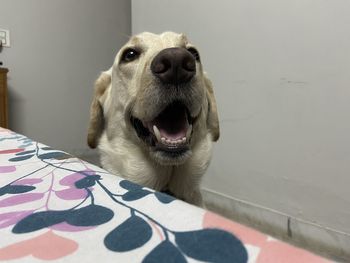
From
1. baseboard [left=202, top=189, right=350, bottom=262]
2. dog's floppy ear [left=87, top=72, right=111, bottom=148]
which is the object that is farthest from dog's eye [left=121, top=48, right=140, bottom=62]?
baseboard [left=202, top=189, right=350, bottom=262]

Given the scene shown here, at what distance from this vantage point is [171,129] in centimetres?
106

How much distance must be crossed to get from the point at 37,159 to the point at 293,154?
5.05 ft

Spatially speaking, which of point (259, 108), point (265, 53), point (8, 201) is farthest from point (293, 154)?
point (8, 201)

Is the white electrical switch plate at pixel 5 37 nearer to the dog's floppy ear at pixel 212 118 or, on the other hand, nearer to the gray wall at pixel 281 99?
the gray wall at pixel 281 99

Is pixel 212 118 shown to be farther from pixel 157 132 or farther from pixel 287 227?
pixel 287 227

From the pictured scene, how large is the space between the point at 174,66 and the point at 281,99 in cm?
114

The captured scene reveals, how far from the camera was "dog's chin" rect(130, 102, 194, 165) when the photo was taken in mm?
1006

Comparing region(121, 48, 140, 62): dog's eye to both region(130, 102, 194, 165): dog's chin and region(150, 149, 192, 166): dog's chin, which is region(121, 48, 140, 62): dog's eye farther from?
region(150, 149, 192, 166): dog's chin

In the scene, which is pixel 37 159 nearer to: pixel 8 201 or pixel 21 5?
pixel 8 201

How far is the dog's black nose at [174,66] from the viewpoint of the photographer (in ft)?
2.95

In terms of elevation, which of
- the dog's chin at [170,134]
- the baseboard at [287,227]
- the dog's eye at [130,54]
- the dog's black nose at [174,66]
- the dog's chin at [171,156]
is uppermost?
the dog's eye at [130,54]

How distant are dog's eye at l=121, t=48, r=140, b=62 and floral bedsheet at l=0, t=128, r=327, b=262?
0.76 meters

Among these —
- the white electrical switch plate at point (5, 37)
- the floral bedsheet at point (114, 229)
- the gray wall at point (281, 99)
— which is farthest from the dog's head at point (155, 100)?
the white electrical switch plate at point (5, 37)

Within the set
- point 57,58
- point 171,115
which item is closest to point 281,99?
point 171,115
